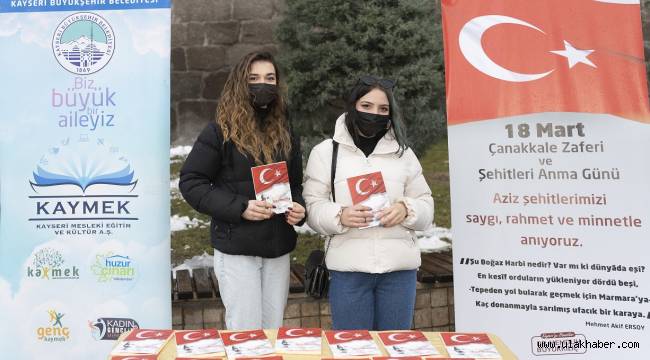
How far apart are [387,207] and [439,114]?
Answer: 2.32m

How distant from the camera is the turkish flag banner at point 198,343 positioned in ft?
6.00

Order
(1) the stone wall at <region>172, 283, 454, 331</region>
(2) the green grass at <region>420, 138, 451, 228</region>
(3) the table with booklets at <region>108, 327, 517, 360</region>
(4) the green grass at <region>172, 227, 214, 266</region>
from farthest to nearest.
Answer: (2) the green grass at <region>420, 138, 451, 228</region> → (4) the green grass at <region>172, 227, 214, 266</region> → (1) the stone wall at <region>172, 283, 454, 331</region> → (3) the table with booklets at <region>108, 327, 517, 360</region>

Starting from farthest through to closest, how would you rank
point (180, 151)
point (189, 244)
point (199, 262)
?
point (180, 151)
point (189, 244)
point (199, 262)

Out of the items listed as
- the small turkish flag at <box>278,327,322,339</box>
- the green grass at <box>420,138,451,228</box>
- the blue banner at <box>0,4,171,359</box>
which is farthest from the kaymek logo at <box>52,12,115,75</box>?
the green grass at <box>420,138,451,228</box>

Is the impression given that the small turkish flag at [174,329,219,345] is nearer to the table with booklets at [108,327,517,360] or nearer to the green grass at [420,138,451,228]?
the table with booklets at [108,327,517,360]

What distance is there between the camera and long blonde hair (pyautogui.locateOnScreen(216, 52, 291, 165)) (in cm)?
261

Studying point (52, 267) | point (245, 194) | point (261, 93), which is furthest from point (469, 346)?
point (52, 267)

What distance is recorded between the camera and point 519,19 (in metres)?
2.87

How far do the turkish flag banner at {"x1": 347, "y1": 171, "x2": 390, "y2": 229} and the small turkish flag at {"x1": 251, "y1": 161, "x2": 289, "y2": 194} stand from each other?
30 centimetres

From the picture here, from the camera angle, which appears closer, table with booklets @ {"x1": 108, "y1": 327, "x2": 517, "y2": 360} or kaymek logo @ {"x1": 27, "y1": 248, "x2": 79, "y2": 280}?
table with booklets @ {"x1": 108, "y1": 327, "x2": 517, "y2": 360}

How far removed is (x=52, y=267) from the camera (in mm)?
3041

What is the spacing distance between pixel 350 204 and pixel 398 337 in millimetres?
803

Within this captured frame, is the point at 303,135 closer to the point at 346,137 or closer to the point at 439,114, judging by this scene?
the point at 439,114

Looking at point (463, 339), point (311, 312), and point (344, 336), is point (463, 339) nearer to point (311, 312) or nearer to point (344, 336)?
point (344, 336)
